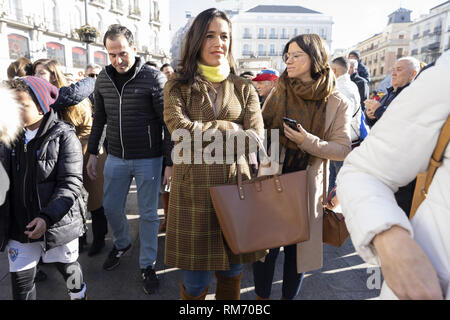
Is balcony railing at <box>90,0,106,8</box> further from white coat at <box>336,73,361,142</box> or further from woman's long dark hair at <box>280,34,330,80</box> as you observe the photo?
woman's long dark hair at <box>280,34,330,80</box>

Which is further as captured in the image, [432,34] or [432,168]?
[432,34]

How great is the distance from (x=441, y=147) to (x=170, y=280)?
2519 mm

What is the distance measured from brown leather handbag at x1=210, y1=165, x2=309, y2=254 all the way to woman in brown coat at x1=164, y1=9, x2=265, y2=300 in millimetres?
166

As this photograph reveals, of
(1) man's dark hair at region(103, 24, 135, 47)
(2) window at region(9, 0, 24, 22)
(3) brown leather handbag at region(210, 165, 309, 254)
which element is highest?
(2) window at region(9, 0, 24, 22)

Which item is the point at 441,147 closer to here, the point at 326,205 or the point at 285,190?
the point at 285,190

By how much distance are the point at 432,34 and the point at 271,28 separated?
2780cm

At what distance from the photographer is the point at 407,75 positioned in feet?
12.0

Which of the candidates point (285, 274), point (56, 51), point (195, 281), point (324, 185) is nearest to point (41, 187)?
point (195, 281)

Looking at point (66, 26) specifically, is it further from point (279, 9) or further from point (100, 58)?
point (279, 9)

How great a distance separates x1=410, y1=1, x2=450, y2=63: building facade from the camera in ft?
148

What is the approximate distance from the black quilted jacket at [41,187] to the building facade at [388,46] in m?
58.4

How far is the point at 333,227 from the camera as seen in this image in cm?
198

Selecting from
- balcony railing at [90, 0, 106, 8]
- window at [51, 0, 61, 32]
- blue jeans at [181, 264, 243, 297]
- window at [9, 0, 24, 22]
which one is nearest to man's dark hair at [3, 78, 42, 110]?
blue jeans at [181, 264, 243, 297]
